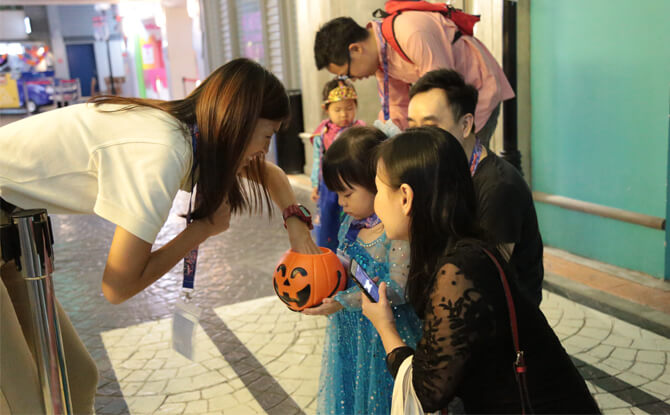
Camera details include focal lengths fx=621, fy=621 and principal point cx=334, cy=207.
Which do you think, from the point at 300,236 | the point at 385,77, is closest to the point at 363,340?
the point at 300,236

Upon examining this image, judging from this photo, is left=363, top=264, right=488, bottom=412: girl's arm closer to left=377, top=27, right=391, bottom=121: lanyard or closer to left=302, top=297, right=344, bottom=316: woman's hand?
left=302, top=297, right=344, bottom=316: woman's hand

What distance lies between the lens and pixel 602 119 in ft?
15.7

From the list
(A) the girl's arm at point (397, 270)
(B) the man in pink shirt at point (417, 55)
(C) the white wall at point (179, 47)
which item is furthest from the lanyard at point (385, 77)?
(C) the white wall at point (179, 47)

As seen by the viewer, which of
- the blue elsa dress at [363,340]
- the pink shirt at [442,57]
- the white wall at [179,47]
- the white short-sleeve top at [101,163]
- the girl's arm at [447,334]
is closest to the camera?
the girl's arm at [447,334]

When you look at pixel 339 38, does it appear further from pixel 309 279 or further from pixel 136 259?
pixel 136 259

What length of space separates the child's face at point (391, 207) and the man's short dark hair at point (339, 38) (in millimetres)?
2067

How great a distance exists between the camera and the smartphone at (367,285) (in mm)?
2045

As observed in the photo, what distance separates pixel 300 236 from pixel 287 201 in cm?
16

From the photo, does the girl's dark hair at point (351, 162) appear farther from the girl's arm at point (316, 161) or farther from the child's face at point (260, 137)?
the girl's arm at point (316, 161)

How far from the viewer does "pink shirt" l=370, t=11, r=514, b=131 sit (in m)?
3.58

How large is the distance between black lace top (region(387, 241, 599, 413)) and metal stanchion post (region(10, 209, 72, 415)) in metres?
1.04

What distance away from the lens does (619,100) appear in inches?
182

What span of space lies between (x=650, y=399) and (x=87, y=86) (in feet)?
124

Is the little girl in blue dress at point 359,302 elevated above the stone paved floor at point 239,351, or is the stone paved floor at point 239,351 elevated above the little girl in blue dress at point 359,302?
the little girl in blue dress at point 359,302
